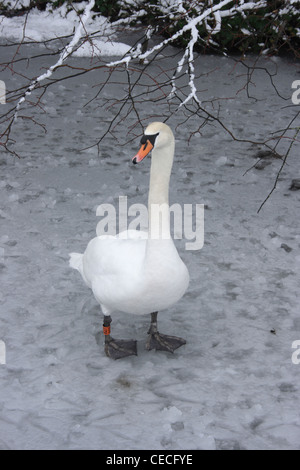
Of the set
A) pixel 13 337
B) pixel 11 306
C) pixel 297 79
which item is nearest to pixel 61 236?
pixel 11 306

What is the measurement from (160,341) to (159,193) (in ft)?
3.65

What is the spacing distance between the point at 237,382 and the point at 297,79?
26.2 feet

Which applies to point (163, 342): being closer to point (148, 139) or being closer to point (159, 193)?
point (159, 193)

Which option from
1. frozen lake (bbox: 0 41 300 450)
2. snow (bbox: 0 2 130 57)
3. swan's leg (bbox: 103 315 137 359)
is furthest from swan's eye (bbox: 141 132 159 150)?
snow (bbox: 0 2 130 57)

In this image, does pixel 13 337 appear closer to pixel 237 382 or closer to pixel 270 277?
pixel 237 382

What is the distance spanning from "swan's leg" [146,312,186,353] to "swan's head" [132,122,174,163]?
126cm

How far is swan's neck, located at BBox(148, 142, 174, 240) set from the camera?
3404mm

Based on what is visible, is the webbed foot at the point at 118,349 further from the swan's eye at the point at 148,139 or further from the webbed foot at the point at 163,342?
the swan's eye at the point at 148,139

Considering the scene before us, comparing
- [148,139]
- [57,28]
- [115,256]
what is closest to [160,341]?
[115,256]

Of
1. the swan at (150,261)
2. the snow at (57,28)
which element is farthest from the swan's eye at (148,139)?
the snow at (57,28)

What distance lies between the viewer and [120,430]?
3240mm

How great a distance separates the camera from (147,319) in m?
4.30

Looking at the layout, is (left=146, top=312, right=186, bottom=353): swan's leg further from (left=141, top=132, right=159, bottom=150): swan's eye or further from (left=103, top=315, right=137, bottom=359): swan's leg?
(left=141, top=132, right=159, bottom=150): swan's eye

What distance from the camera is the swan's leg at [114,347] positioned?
3.80m
